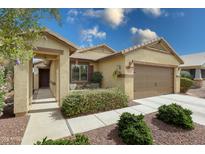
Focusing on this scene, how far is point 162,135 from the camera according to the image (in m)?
4.52

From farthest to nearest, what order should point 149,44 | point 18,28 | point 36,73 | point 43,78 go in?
point 43,78, point 36,73, point 149,44, point 18,28

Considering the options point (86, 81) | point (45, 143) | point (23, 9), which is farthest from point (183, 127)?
point (86, 81)

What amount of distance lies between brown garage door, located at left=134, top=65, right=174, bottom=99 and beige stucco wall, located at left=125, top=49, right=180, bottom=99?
0.45m

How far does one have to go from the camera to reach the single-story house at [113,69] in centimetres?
661

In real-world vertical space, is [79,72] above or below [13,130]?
above

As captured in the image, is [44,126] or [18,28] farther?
[44,126]

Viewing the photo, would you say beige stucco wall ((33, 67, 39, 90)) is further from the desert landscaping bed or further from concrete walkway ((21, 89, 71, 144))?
the desert landscaping bed

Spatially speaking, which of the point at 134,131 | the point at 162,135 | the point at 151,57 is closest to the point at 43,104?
the point at 134,131

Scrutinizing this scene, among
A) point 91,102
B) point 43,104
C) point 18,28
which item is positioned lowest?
point 43,104

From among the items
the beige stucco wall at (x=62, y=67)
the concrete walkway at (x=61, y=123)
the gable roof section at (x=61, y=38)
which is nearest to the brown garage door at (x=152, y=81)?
the concrete walkway at (x=61, y=123)

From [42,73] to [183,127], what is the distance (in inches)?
778

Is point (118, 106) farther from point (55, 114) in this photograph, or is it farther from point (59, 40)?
point (59, 40)

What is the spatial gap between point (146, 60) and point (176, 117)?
601 cm

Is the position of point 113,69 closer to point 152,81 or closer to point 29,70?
point 152,81
